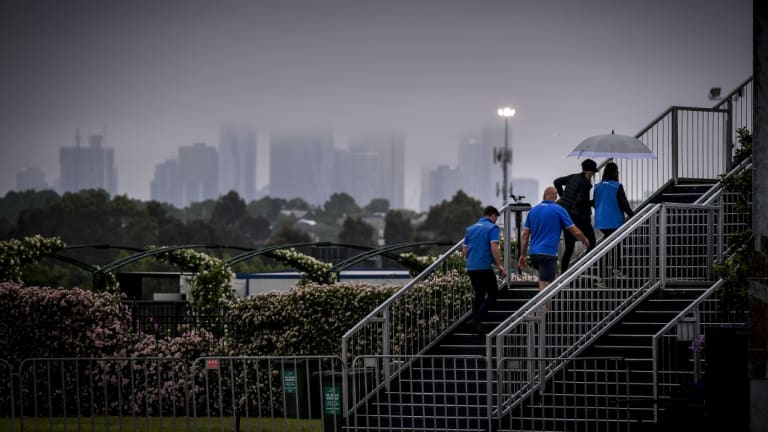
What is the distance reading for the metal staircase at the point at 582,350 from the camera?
1447 centimetres

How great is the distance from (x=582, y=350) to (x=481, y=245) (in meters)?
2.34

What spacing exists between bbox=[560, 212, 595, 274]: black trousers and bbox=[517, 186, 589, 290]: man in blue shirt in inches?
30.4

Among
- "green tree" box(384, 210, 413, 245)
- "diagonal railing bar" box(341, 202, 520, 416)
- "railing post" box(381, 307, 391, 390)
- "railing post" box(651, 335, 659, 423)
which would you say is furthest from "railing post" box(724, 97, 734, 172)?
"green tree" box(384, 210, 413, 245)

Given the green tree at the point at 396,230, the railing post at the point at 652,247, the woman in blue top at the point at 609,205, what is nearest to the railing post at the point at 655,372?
the railing post at the point at 652,247

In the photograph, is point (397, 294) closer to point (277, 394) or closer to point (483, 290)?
point (483, 290)

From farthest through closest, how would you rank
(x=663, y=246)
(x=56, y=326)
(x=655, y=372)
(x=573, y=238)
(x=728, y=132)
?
(x=56, y=326) < (x=728, y=132) < (x=573, y=238) < (x=663, y=246) < (x=655, y=372)

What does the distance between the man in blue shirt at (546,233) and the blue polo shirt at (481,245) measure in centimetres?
57

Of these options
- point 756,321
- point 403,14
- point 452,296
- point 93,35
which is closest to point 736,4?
point 452,296

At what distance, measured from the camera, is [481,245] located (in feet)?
56.1

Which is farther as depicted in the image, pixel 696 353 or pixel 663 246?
pixel 663 246

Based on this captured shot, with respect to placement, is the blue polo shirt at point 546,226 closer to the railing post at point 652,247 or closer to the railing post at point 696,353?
the railing post at point 652,247

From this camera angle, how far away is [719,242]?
1616cm

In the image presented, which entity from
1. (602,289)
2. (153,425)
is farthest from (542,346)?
(153,425)

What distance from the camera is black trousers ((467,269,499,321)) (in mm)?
17172
